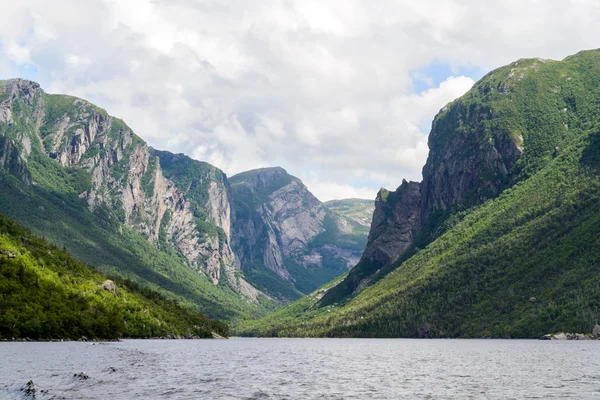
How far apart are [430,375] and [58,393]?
56.3 m

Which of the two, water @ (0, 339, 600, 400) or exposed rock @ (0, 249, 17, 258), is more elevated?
exposed rock @ (0, 249, 17, 258)

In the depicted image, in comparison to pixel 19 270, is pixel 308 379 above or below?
below

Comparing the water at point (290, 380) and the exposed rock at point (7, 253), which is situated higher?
the exposed rock at point (7, 253)

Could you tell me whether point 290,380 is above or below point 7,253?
below

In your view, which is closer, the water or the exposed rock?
the water

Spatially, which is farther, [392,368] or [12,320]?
[12,320]

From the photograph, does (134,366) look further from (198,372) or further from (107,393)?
(107,393)

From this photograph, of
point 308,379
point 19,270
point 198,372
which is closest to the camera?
point 308,379

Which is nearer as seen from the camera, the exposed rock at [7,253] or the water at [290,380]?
the water at [290,380]

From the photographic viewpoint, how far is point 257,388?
75.9 metres

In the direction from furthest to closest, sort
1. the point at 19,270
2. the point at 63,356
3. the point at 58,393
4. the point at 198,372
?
the point at 19,270 → the point at 63,356 → the point at 198,372 → the point at 58,393

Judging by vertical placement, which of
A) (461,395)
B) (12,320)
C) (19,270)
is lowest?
(461,395)

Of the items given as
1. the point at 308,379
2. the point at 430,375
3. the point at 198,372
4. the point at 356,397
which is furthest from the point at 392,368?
the point at 356,397

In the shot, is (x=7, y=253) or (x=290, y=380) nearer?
(x=290, y=380)
